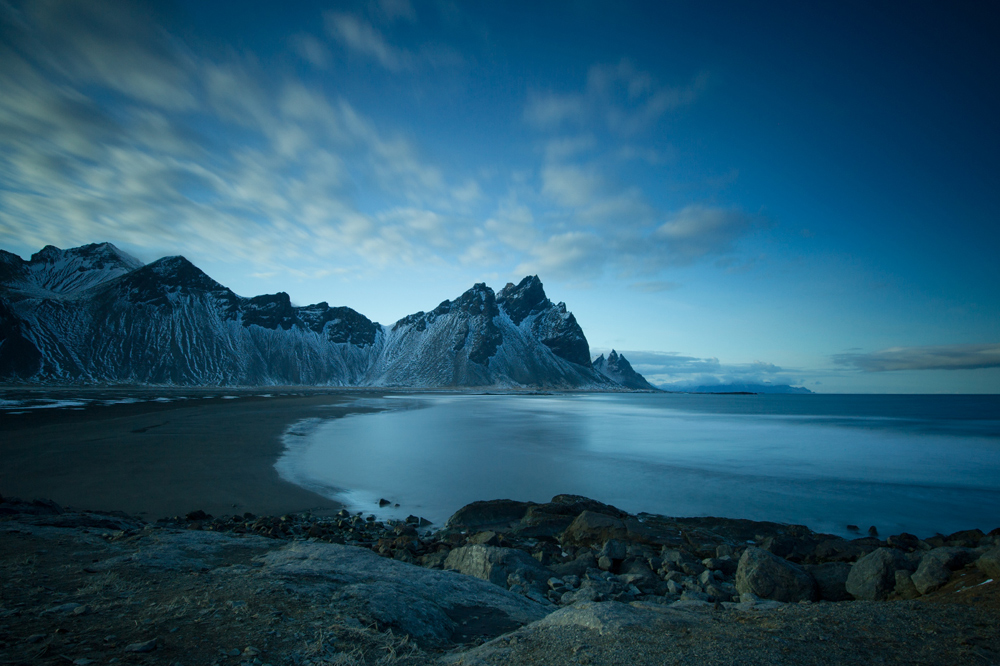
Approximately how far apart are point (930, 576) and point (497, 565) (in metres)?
6.31

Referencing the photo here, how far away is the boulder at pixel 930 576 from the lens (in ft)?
19.3

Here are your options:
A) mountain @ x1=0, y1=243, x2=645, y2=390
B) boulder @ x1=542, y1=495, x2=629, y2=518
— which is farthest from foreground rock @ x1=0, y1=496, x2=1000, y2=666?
mountain @ x1=0, y1=243, x2=645, y2=390

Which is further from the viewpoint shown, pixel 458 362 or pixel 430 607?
pixel 458 362

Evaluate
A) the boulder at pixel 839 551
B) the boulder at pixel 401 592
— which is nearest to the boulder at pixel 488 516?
the boulder at pixel 401 592

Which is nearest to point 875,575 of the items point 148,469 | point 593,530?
point 593,530

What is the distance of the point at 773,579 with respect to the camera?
6898 mm

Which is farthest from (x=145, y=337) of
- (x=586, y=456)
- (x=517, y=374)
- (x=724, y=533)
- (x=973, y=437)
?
(x=973, y=437)

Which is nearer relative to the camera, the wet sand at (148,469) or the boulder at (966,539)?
the boulder at (966,539)

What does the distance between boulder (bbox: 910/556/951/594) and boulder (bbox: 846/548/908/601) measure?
331 millimetres

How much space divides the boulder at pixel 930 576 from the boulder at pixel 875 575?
0.33m

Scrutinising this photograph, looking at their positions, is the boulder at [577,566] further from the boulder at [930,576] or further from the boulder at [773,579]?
the boulder at [930,576]

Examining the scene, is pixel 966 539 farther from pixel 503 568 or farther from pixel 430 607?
pixel 430 607

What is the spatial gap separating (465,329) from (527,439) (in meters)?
165

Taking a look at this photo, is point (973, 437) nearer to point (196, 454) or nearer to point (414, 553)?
point (414, 553)
